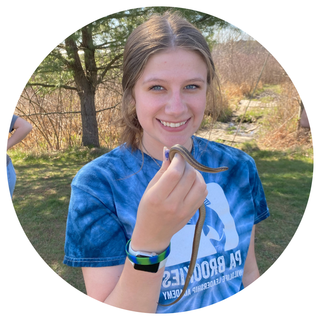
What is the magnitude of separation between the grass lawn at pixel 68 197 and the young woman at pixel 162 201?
9.75 feet

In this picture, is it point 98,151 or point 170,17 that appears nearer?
point 170,17

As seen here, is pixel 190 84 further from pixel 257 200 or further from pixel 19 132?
pixel 19 132

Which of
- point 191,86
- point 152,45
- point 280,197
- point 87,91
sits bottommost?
point 280,197

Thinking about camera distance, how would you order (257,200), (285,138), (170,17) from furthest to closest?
(285,138), (257,200), (170,17)

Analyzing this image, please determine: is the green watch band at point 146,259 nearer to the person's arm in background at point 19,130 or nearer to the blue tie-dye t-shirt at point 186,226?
the blue tie-dye t-shirt at point 186,226

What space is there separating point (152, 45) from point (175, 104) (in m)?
0.48

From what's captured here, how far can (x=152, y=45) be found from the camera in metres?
1.92

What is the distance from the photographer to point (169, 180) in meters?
1.50

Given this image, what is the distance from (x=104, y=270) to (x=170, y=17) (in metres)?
2.04

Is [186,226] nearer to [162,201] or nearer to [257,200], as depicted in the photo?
[162,201]

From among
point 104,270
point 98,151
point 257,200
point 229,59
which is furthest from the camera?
point 229,59

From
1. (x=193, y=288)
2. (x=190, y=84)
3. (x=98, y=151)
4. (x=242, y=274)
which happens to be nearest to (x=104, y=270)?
(x=193, y=288)

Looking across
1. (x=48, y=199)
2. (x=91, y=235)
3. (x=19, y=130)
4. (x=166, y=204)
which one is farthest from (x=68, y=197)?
(x=166, y=204)

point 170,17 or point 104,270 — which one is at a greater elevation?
point 170,17
